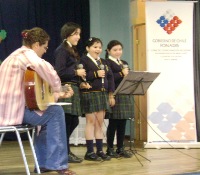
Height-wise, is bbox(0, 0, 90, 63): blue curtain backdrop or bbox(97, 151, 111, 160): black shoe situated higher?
bbox(0, 0, 90, 63): blue curtain backdrop

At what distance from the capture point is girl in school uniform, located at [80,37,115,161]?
13.3 ft

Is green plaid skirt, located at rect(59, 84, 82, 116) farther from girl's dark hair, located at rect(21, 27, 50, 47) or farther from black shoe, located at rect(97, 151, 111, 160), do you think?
girl's dark hair, located at rect(21, 27, 50, 47)

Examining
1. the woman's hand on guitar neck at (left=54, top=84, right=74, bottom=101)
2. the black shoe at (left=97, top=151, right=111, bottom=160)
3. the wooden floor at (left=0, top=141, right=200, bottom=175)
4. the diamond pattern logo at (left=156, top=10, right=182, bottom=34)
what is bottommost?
the wooden floor at (left=0, top=141, right=200, bottom=175)

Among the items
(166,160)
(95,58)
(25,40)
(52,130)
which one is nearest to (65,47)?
(95,58)

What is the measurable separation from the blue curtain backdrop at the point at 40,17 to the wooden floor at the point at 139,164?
6.70ft

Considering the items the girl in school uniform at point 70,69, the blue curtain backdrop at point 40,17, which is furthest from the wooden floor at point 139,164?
Answer: the blue curtain backdrop at point 40,17

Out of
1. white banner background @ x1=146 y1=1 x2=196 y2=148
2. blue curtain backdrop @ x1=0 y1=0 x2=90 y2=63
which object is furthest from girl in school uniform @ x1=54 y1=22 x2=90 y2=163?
blue curtain backdrop @ x1=0 y1=0 x2=90 y2=63

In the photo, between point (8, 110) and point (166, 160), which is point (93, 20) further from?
point (8, 110)

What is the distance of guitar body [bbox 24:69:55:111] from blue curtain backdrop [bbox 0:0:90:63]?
11.1 feet

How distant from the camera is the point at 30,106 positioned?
119 inches

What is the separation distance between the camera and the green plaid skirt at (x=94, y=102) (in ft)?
13.3

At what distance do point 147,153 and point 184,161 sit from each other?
0.66 meters

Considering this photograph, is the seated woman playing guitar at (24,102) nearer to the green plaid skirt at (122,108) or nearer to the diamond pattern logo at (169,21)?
the green plaid skirt at (122,108)

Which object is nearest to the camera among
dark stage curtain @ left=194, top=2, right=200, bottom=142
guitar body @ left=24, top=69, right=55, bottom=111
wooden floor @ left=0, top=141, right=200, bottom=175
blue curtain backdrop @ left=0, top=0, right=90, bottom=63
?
guitar body @ left=24, top=69, right=55, bottom=111
